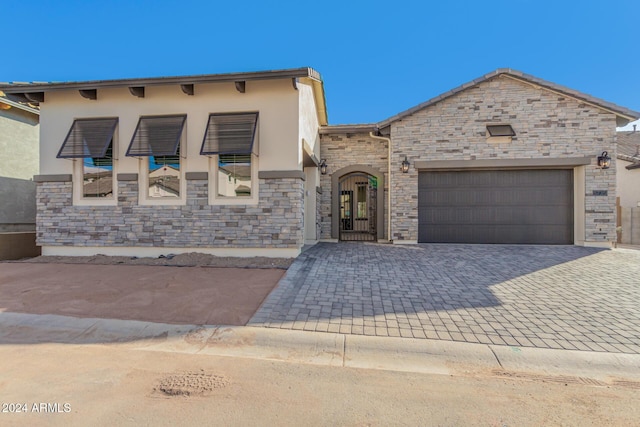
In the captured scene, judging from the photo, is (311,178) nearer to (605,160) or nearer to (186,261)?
(186,261)

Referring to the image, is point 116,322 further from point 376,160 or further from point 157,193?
point 376,160

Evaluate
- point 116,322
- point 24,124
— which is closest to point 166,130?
point 116,322

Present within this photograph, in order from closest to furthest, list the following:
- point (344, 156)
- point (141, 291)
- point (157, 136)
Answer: point (141, 291) → point (157, 136) → point (344, 156)

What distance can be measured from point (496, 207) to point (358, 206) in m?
5.71

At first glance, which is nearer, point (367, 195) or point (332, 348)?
point (332, 348)

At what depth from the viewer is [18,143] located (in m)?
10.3

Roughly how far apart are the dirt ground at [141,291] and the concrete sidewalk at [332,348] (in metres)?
0.27

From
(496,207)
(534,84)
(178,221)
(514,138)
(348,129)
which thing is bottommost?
(178,221)

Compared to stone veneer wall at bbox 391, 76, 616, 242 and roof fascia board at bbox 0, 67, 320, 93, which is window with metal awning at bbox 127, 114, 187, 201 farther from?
stone veneer wall at bbox 391, 76, 616, 242

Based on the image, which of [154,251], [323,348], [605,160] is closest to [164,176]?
[154,251]

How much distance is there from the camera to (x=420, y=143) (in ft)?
32.1

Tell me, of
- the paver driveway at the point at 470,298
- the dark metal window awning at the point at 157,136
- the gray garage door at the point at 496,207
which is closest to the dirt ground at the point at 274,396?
the paver driveway at the point at 470,298

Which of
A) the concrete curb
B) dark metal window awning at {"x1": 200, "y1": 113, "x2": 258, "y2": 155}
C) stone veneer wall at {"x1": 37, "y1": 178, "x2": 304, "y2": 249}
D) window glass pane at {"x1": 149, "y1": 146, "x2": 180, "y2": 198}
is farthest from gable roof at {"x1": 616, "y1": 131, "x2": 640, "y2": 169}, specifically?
window glass pane at {"x1": 149, "y1": 146, "x2": 180, "y2": 198}

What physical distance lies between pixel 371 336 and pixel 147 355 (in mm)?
2543
